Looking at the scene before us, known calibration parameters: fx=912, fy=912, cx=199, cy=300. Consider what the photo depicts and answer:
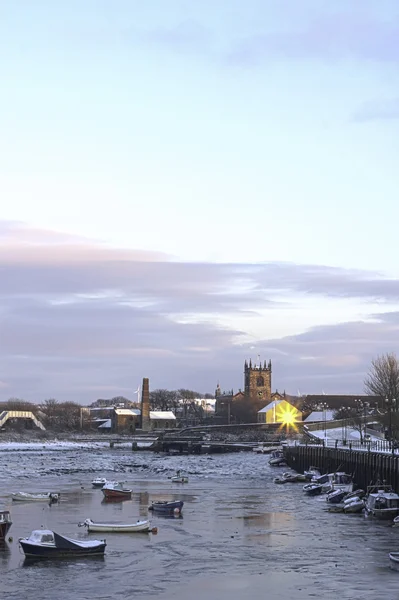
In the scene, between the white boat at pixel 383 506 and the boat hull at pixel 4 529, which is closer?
the boat hull at pixel 4 529

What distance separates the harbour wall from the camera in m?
69.7

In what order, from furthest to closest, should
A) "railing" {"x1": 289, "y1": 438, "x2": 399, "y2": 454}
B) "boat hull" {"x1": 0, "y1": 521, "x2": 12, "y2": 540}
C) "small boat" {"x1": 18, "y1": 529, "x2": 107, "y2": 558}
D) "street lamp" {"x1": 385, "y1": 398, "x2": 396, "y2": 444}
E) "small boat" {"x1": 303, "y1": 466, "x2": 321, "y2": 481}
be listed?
"street lamp" {"x1": 385, "y1": 398, "x2": 396, "y2": 444} → "small boat" {"x1": 303, "y1": 466, "x2": 321, "y2": 481} → "railing" {"x1": 289, "y1": 438, "x2": 399, "y2": 454} → "boat hull" {"x1": 0, "y1": 521, "x2": 12, "y2": 540} → "small boat" {"x1": 18, "y1": 529, "x2": 107, "y2": 558}

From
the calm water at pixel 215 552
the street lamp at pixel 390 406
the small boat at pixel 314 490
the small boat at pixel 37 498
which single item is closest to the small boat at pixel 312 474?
the street lamp at pixel 390 406

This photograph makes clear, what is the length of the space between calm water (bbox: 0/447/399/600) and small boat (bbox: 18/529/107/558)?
2.17 ft

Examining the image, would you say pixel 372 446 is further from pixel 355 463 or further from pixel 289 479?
pixel 355 463

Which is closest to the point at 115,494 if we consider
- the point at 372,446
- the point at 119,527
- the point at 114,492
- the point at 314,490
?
the point at 114,492

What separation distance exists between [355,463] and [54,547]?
46195 millimetres

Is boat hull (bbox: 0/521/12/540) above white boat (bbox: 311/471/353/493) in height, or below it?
below

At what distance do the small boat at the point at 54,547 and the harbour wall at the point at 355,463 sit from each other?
30.1 meters

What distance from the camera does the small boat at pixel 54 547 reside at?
4262cm

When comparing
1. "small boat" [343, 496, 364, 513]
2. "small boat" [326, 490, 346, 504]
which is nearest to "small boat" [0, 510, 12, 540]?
"small boat" [343, 496, 364, 513]

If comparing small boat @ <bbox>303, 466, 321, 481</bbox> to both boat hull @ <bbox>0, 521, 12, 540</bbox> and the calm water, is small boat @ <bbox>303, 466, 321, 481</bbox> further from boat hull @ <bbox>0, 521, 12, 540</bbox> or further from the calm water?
boat hull @ <bbox>0, 521, 12, 540</bbox>

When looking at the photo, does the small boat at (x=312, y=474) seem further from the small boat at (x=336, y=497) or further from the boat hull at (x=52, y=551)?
the boat hull at (x=52, y=551)

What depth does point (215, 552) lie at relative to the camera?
4512 centimetres
